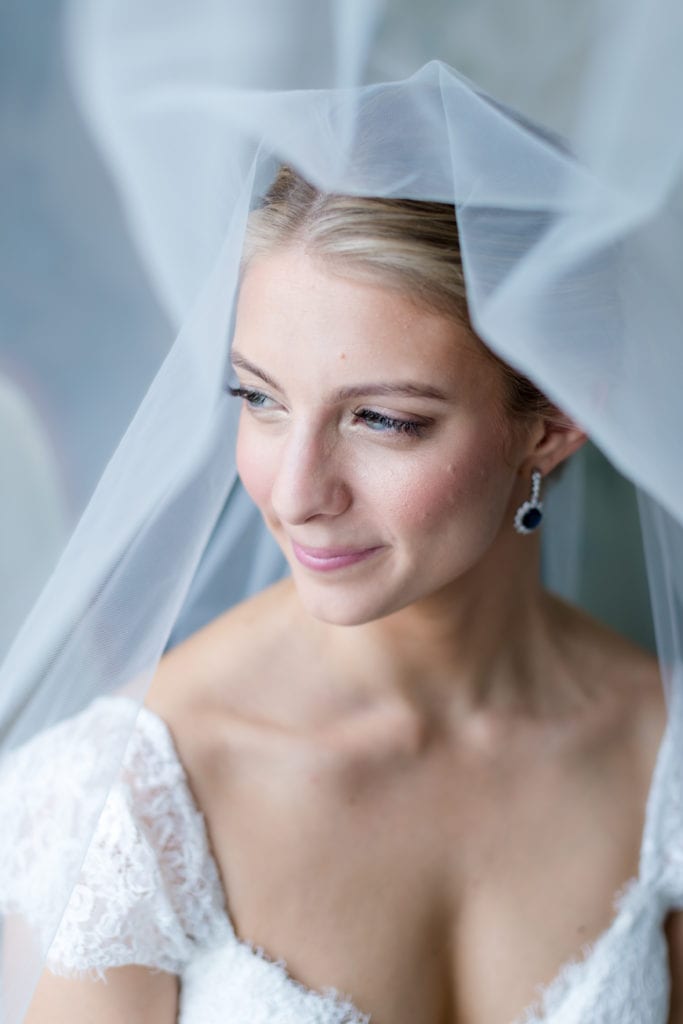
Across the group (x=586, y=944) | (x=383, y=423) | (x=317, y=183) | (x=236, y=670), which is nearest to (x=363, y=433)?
(x=383, y=423)

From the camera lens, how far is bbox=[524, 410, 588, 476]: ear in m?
1.31

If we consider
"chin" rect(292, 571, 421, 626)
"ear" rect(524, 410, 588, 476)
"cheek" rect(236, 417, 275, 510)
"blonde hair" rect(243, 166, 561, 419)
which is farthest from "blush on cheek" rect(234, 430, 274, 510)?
"ear" rect(524, 410, 588, 476)

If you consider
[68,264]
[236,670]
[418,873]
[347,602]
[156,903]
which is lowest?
[156,903]

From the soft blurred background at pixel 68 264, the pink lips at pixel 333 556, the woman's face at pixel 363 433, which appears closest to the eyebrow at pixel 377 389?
the woman's face at pixel 363 433

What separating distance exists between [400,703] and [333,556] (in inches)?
13.9

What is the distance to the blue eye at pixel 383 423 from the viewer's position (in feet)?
3.78

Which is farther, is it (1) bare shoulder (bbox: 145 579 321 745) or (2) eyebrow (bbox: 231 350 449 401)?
(1) bare shoulder (bbox: 145 579 321 745)

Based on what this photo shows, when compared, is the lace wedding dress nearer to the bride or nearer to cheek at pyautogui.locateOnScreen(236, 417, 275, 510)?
the bride

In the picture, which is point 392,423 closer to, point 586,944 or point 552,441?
point 552,441

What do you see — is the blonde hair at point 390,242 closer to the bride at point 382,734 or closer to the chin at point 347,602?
the bride at point 382,734

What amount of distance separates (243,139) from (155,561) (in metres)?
0.43

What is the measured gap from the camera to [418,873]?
1.42 metres

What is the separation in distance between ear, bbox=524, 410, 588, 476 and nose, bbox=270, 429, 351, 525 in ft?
0.87

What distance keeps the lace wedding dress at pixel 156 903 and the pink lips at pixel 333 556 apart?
0.25 metres
